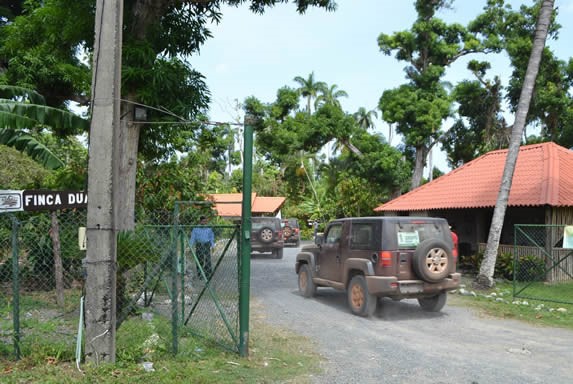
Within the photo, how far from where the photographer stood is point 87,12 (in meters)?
9.97

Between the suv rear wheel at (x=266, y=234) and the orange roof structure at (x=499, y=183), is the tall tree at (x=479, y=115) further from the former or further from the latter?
the suv rear wheel at (x=266, y=234)

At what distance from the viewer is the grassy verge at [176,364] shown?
18.6 feet

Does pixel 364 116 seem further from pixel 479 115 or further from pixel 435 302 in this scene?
pixel 435 302

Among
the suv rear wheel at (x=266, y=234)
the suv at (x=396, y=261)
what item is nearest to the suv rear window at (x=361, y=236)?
the suv at (x=396, y=261)

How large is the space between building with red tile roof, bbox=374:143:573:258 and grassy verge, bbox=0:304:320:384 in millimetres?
10734

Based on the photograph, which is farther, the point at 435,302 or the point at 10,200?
the point at 435,302

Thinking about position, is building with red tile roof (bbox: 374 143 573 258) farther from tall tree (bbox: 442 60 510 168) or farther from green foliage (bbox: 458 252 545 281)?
tall tree (bbox: 442 60 510 168)

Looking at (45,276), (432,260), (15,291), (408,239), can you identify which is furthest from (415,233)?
(45,276)

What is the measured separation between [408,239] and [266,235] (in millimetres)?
11479

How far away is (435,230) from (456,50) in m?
22.4

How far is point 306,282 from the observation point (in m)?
11.8

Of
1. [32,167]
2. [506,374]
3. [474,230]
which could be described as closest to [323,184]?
[474,230]

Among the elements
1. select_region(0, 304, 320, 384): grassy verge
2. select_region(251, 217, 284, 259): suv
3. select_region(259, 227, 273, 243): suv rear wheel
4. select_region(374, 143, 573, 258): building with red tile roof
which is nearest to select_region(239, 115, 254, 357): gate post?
select_region(0, 304, 320, 384): grassy verge

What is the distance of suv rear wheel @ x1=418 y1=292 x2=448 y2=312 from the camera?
10219 millimetres
